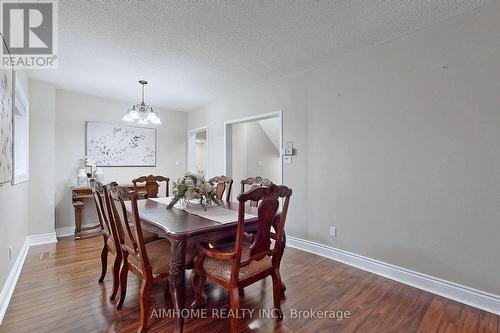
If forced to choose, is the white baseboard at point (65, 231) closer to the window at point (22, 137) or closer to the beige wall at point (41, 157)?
the beige wall at point (41, 157)

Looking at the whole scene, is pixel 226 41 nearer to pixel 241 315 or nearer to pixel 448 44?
pixel 448 44

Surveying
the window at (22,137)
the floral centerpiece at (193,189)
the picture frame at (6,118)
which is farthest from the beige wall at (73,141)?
the floral centerpiece at (193,189)

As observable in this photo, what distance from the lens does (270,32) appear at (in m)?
2.34

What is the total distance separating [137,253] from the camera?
5.61 ft

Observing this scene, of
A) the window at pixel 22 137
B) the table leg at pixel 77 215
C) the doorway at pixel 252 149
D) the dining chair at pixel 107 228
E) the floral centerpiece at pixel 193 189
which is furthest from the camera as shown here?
the doorway at pixel 252 149

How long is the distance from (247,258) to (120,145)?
3988mm

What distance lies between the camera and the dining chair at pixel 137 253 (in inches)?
61.6

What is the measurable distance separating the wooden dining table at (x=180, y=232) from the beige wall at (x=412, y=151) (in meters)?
1.50

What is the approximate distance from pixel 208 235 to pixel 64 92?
410cm

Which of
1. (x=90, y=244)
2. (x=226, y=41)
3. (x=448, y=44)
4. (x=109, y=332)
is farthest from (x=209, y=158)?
(x=448, y=44)

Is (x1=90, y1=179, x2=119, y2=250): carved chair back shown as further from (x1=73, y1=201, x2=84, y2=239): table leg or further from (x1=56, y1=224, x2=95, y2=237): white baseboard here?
(x1=56, y1=224, x2=95, y2=237): white baseboard

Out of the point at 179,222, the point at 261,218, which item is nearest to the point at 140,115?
the point at 179,222

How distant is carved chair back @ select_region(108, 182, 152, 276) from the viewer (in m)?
1.55

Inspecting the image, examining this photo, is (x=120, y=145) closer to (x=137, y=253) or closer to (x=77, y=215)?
(x=77, y=215)
